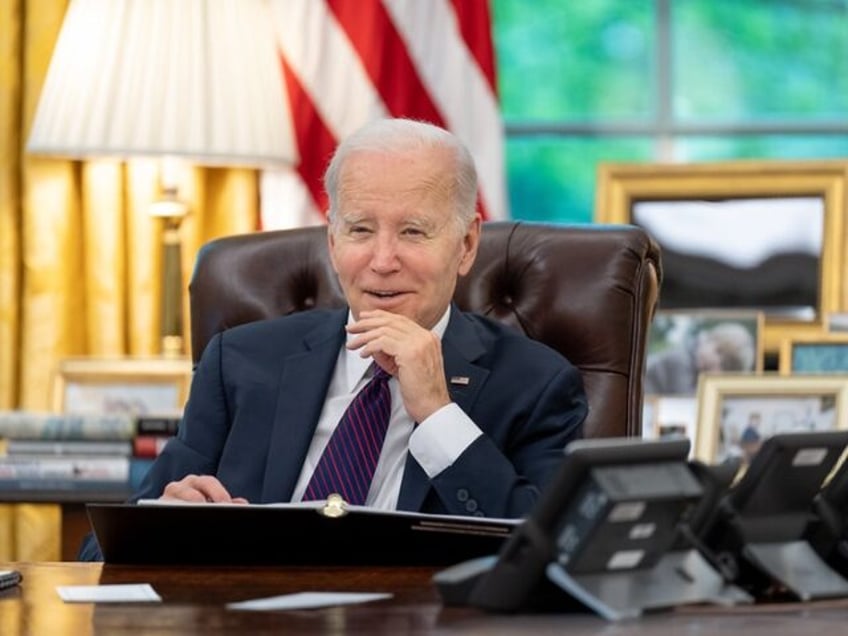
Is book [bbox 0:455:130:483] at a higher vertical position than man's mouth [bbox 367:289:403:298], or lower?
lower

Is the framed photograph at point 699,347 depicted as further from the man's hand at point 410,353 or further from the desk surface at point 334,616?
the desk surface at point 334,616

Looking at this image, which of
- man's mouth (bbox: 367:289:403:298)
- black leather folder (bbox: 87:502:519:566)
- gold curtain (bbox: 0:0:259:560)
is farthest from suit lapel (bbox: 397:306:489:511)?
gold curtain (bbox: 0:0:259:560)

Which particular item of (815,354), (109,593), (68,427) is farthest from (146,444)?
(109,593)

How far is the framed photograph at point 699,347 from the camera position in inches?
141

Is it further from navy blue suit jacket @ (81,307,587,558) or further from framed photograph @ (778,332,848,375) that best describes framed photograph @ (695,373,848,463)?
navy blue suit jacket @ (81,307,587,558)

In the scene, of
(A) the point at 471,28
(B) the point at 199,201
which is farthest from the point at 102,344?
(A) the point at 471,28

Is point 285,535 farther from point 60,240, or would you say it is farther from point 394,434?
point 60,240

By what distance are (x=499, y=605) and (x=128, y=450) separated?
1.90 m

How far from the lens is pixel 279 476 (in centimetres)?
234

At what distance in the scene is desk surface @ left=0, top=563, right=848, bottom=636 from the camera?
1368 millimetres

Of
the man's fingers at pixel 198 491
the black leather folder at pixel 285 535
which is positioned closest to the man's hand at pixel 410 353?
the man's fingers at pixel 198 491

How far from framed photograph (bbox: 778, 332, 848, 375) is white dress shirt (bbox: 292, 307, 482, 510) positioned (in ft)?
4.10

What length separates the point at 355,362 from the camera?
2453mm

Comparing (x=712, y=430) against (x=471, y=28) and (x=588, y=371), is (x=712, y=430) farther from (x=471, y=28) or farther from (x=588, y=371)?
(x=471, y=28)
